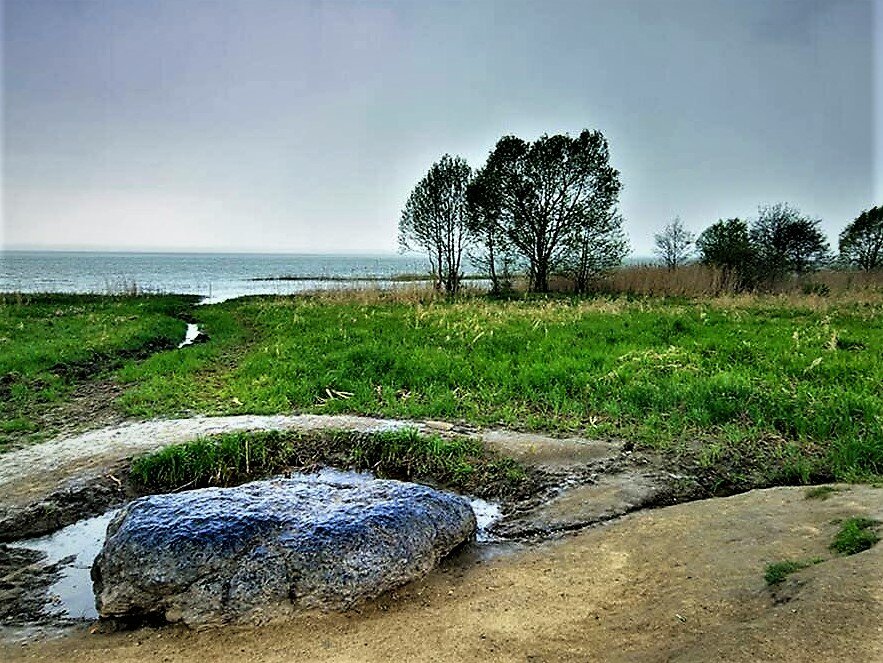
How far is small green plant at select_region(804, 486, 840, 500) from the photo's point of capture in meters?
5.80

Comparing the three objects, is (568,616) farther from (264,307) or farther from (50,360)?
(264,307)

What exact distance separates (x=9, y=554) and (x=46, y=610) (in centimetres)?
130

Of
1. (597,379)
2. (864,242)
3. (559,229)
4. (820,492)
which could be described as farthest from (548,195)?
(820,492)

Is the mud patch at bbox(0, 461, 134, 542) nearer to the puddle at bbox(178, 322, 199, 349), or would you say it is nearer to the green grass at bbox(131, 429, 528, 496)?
the green grass at bbox(131, 429, 528, 496)

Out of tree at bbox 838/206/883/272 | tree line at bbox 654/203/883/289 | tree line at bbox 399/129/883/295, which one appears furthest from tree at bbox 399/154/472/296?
tree at bbox 838/206/883/272

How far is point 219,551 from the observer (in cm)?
464

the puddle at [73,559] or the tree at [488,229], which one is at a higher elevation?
the tree at [488,229]

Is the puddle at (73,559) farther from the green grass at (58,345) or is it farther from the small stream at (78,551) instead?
the green grass at (58,345)

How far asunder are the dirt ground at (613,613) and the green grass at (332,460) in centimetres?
201

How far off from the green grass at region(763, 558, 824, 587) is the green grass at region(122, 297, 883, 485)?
289 centimetres

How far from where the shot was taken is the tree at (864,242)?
35.7 meters

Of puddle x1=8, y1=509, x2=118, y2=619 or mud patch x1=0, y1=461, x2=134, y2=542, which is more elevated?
mud patch x1=0, y1=461, x2=134, y2=542

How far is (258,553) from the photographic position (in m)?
4.67

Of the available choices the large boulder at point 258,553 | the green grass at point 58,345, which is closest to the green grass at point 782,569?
the large boulder at point 258,553
